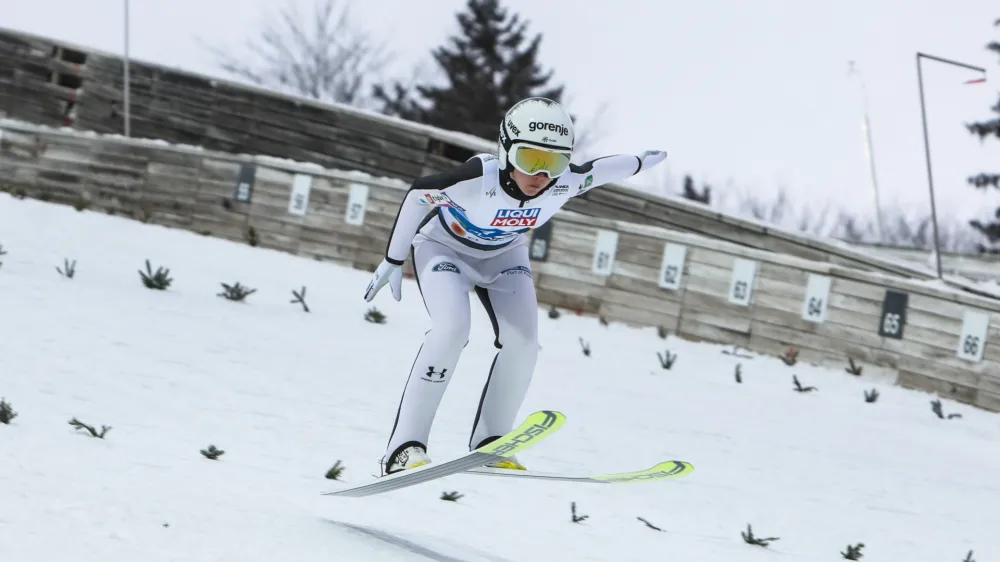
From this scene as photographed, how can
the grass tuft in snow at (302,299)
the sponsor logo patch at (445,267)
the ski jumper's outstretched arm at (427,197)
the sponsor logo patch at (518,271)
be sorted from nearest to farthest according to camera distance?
1. the ski jumper's outstretched arm at (427,197)
2. the sponsor logo patch at (445,267)
3. the sponsor logo patch at (518,271)
4. the grass tuft in snow at (302,299)

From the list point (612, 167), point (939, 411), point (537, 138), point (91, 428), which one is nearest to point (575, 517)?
point (612, 167)

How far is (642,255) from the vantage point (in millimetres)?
12820

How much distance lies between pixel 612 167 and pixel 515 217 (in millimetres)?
795

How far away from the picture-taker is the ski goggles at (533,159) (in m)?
5.14

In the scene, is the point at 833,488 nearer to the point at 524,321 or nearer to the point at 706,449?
the point at 706,449

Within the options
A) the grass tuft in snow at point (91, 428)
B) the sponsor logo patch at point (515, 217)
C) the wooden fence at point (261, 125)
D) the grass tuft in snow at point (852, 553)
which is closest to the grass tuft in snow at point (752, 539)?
the grass tuft in snow at point (852, 553)

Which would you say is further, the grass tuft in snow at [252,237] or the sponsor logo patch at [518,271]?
the grass tuft in snow at [252,237]

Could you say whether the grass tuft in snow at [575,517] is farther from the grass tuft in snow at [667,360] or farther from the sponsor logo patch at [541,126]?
the grass tuft in snow at [667,360]

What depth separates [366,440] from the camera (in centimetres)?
727

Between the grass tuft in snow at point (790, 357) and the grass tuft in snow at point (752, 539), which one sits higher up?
the grass tuft in snow at point (790, 357)

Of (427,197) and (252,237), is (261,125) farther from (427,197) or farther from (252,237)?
(427,197)

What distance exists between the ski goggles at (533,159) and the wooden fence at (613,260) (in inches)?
292

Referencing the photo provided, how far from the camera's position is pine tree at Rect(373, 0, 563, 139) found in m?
34.6

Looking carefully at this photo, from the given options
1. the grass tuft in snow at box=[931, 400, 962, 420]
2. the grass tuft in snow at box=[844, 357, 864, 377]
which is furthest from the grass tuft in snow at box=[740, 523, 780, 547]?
the grass tuft in snow at box=[844, 357, 864, 377]
